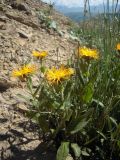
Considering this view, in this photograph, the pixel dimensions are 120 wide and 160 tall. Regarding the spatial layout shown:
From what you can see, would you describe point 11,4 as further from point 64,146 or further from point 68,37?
point 64,146

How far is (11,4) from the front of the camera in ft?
18.3

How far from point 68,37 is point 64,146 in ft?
10.4

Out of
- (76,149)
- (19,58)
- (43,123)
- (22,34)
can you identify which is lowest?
(76,149)

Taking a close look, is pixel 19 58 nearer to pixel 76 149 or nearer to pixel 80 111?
pixel 80 111

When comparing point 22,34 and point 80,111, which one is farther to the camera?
point 22,34

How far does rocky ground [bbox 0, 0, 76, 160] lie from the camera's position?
8.87ft

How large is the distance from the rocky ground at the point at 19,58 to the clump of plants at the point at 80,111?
173 millimetres

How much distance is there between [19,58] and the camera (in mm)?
3969

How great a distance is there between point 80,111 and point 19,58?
5.08 feet

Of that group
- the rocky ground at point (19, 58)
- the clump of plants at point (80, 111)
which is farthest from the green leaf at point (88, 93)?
the rocky ground at point (19, 58)

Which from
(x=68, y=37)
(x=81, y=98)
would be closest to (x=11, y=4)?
(x=68, y=37)

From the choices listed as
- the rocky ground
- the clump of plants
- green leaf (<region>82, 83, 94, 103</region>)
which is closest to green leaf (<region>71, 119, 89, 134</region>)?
the clump of plants

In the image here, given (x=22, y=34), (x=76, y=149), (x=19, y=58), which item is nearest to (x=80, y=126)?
(x=76, y=149)

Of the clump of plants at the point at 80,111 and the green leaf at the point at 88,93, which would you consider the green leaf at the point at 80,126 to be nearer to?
the clump of plants at the point at 80,111
